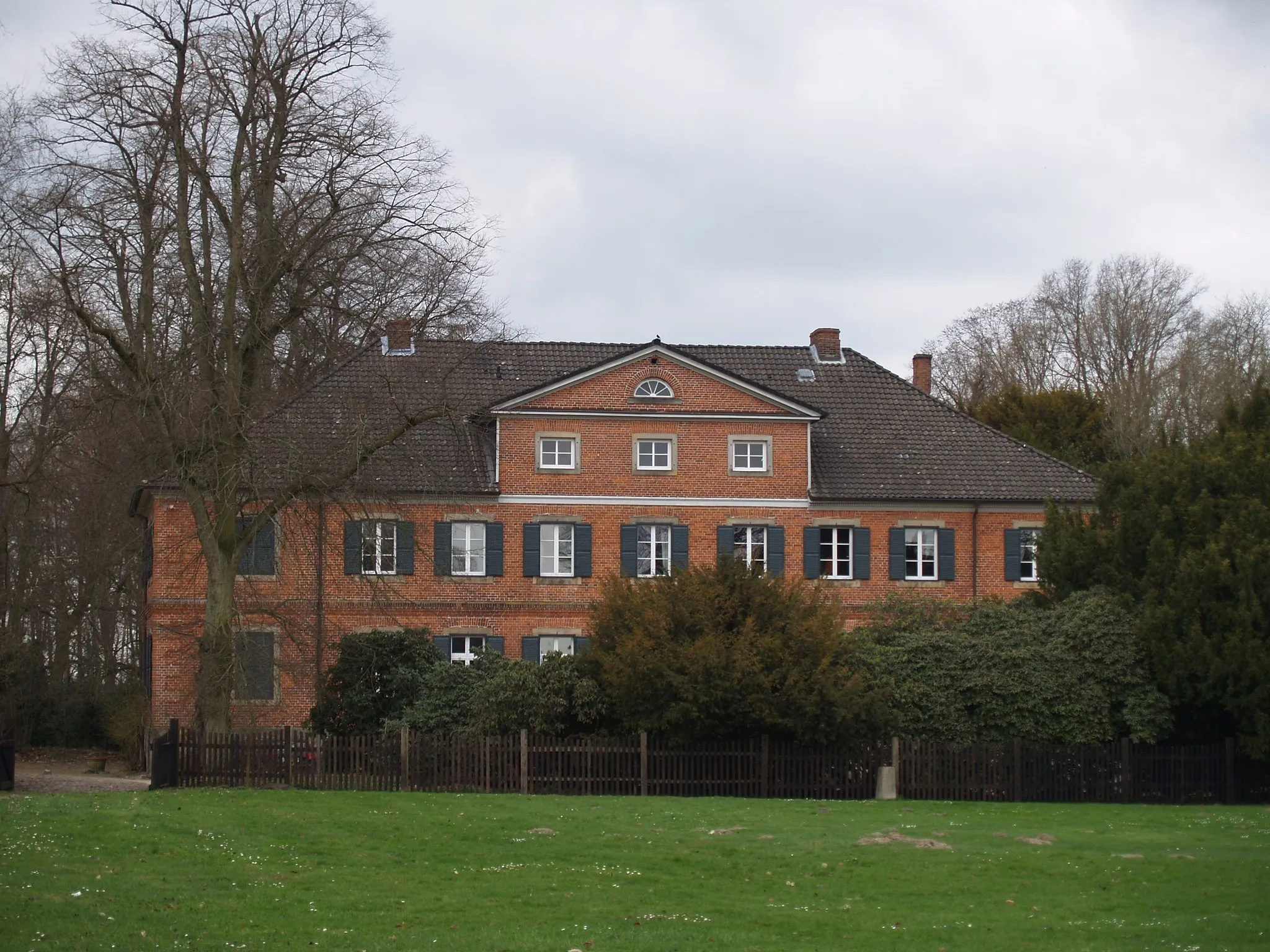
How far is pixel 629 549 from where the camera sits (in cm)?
4059

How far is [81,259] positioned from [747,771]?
48.1 feet

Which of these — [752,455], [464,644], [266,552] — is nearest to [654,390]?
[752,455]

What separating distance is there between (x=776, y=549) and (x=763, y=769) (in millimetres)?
13268

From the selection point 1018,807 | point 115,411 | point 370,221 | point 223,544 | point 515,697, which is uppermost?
point 370,221

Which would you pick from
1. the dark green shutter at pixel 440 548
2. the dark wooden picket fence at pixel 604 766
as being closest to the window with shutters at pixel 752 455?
the dark green shutter at pixel 440 548

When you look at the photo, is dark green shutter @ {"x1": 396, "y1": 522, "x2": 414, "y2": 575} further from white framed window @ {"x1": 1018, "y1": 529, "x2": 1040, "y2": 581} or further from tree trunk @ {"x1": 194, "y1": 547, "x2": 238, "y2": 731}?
white framed window @ {"x1": 1018, "y1": 529, "x2": 1040, "y2": 581}

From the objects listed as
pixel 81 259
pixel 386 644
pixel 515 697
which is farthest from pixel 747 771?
pixel 81 259

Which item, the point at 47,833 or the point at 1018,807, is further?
the point at 1018,807

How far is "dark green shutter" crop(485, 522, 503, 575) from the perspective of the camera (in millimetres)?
40219

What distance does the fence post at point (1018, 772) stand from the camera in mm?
28688

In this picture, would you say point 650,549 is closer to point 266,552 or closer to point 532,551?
point 532,551

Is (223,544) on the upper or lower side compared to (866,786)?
upper

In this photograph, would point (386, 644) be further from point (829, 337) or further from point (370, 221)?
point (829, 337)

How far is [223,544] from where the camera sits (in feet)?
101
